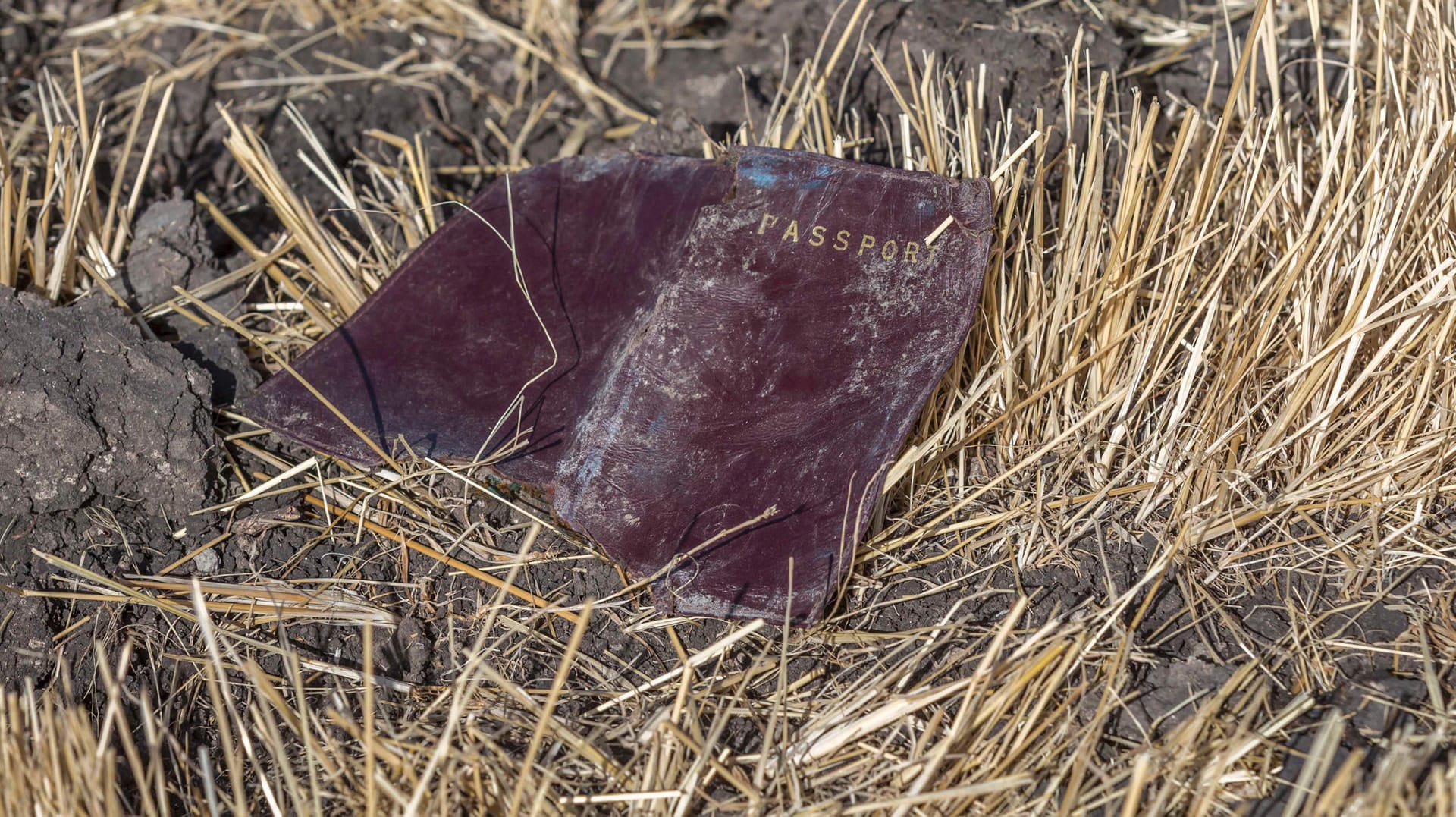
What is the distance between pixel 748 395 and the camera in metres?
1.86

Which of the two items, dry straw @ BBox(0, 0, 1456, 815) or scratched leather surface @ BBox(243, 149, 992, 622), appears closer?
dry straw @ BBox(0, 0, 1456, 815)

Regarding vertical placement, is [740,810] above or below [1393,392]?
below

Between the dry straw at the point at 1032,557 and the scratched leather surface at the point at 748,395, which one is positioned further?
the scratched leather surface at the point at 748,395

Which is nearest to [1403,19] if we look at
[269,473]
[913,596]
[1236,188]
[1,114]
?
[1236,188]

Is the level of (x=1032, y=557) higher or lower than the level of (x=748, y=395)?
lower

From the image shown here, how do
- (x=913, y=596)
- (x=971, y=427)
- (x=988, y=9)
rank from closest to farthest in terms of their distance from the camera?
(x=913, y=596) → (x=971, y=427) → (x=988, y=9)

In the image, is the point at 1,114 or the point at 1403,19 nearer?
the point at 1403,19

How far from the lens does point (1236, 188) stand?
2201 millimetres

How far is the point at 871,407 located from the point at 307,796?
104 cm

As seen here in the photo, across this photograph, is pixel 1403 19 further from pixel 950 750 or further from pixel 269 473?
pixel 269 473

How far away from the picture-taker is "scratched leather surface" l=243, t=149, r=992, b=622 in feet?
5.92

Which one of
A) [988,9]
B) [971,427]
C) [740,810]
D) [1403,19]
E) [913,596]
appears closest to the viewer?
[740,810]

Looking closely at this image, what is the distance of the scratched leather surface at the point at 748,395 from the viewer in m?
1.80

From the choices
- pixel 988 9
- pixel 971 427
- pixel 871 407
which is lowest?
pixel 971 427
